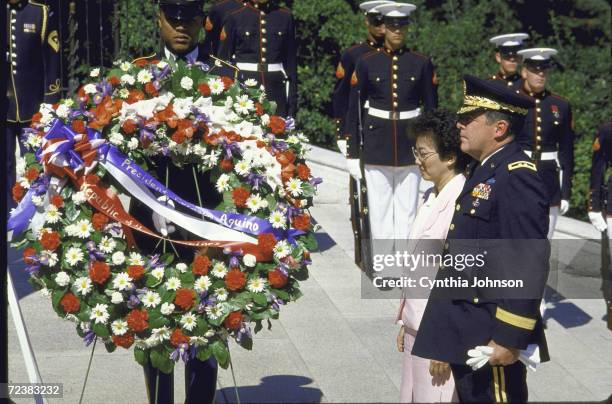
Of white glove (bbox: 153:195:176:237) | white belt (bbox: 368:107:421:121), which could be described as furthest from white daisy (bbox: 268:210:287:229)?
white belt (bbox: 368:107:421:121)

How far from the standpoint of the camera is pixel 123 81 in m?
6.06

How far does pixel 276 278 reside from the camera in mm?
5902

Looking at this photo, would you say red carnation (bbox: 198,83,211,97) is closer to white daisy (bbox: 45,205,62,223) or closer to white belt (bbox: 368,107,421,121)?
white daisy (bbox: 45,205,62,223)

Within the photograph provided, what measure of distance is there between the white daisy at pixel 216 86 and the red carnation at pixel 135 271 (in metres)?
0.99

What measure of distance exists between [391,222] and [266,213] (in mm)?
4532

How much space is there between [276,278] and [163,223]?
0.64 m

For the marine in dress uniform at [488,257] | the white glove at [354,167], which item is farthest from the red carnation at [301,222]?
the white glove at [354,167]

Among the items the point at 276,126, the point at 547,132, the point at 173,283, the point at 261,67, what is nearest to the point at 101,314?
the point at 173,283

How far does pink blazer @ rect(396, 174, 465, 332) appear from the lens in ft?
18.7

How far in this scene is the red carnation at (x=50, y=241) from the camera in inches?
227

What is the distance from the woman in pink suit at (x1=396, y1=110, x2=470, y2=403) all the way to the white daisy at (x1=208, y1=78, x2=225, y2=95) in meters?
1.00

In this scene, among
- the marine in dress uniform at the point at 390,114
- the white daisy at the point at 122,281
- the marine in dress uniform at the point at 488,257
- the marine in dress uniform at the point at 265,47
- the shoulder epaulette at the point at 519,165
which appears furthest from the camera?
the marine in dress uniform at the point at 265,47

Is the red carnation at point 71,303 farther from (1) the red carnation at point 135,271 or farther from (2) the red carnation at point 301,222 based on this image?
(2) the red carnation at point 301,222

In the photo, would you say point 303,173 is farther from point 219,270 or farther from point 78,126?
point 78,126
